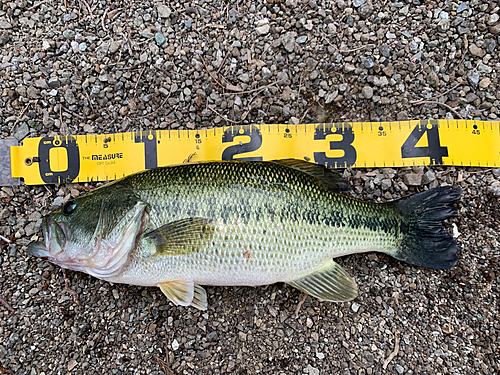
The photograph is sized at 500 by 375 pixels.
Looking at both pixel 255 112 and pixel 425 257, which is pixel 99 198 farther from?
pixel 425 257

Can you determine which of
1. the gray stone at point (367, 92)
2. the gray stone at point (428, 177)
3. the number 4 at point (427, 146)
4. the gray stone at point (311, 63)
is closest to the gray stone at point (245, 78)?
the gray stone at point (311, 63)

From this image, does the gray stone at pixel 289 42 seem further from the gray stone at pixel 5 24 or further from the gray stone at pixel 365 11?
the gray stone at pixel 5 24

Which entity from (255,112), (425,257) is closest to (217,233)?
(255,112)

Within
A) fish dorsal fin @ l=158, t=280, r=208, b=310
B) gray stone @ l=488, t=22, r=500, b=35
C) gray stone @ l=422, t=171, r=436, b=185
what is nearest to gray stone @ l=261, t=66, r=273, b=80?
gray stone @ l=422, t=171, r=436, b=185

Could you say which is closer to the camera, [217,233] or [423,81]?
[217,233]

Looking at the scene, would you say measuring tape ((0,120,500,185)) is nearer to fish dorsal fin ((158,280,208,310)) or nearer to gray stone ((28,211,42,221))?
gray stone ((28,211,42,221))

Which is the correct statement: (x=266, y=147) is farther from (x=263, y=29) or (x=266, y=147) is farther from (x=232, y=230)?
(x=263, y=29)
